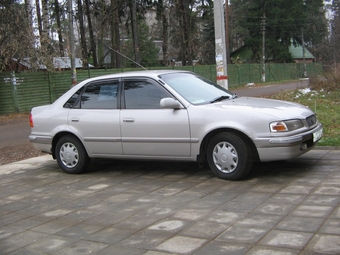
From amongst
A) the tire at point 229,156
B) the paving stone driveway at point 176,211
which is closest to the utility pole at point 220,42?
the paving stone driveway at point 176,211

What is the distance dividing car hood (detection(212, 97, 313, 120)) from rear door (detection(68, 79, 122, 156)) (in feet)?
5.47

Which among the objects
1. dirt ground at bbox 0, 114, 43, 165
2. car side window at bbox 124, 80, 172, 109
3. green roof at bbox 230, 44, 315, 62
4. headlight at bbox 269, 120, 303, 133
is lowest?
dirt ground at bbox 0, 114, 43, 165

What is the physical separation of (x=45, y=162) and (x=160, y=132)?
323cm

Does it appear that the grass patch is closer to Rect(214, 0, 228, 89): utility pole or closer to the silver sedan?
the silver sedan

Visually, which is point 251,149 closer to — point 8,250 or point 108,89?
point 108,89

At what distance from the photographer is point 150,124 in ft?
21.2

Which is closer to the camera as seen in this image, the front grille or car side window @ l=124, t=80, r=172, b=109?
the front grille

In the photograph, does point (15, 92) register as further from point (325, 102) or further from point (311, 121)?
point (311, 121)

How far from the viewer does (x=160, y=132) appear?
6402 millimetres

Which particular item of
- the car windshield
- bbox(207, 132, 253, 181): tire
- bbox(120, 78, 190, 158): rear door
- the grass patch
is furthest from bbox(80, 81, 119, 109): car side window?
the grass patch

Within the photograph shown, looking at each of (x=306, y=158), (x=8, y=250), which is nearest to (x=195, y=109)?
(x=306, y=158)

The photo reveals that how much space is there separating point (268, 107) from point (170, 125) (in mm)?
1409

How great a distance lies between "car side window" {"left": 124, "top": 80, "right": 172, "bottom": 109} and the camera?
6.59 meters

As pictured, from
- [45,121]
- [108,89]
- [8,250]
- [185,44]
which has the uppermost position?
[185,44]
